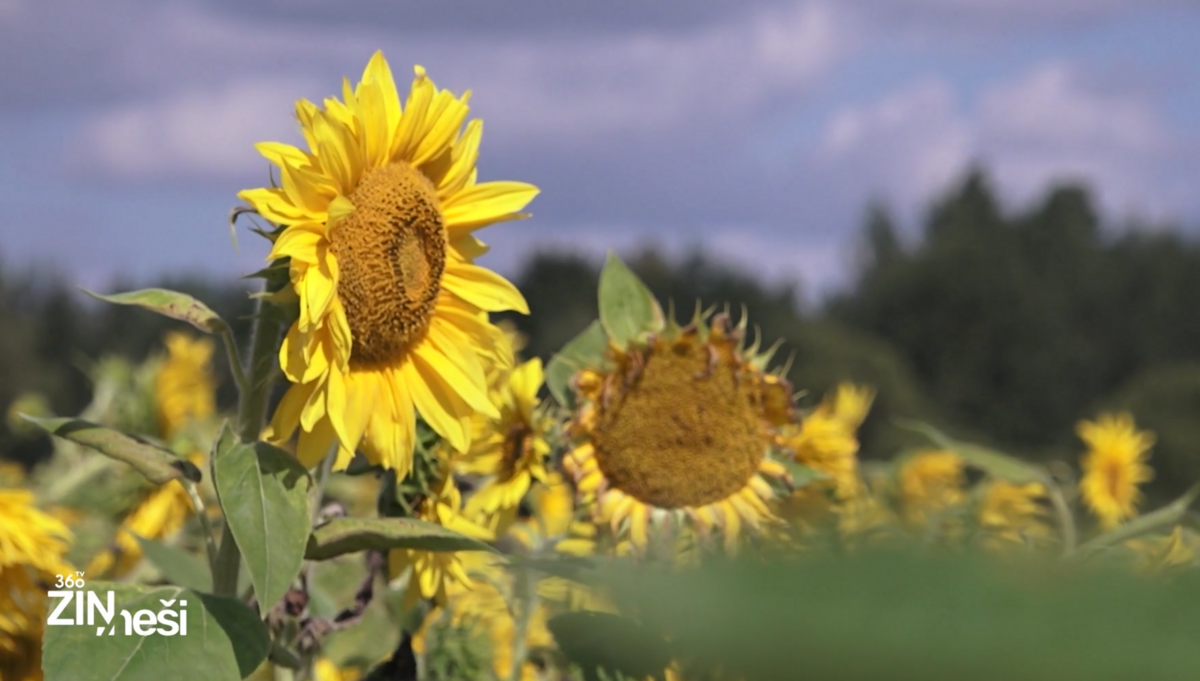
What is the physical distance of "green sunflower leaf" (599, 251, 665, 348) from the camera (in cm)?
162

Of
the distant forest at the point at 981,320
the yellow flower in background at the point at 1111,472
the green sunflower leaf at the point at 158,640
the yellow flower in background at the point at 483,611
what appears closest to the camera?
the green sunflower leaf at the point at 158,640

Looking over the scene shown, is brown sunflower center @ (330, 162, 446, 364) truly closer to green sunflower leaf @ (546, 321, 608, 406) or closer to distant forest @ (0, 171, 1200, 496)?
green sunflower leaf @ (546, 321, 608, 406)

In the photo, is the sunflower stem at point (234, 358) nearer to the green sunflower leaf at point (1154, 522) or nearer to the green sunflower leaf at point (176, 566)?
the green sunflower leaf at point (176, 566)

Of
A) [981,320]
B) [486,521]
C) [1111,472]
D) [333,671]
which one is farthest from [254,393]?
[981,320]

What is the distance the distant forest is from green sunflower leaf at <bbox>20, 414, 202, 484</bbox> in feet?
82.0

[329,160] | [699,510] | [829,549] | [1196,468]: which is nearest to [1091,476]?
[699,510]

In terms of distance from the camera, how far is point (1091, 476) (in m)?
6.07

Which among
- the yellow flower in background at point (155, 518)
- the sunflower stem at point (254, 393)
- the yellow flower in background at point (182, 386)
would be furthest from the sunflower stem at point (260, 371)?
the yellow flower in background at point (182, 386)

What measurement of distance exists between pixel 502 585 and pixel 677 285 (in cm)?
2220

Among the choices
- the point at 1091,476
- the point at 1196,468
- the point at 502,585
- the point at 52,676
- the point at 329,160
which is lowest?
the point at 52,676

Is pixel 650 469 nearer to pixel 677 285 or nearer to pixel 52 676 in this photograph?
pixel 52 676

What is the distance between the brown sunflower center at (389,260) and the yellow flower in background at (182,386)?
73.5 inches

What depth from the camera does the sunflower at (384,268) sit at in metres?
1.08

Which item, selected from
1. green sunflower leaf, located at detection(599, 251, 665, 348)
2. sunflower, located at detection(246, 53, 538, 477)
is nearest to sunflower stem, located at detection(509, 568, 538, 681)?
sunflower, located at detection(246, 53, 538, 477)
